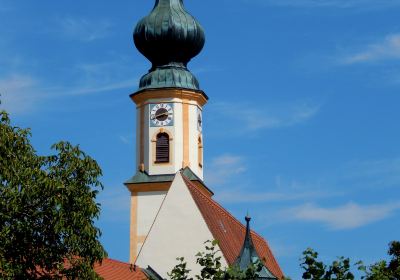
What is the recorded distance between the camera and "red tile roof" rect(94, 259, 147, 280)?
114 ft

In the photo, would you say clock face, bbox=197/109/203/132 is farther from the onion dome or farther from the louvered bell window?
the louvered bell window

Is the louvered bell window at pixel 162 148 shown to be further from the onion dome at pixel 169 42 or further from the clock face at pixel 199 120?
the onion dome at pixel 169 42

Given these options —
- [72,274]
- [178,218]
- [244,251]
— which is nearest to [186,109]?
[178,218]

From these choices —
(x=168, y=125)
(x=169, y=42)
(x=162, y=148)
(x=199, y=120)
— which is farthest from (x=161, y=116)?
(x=169, y=42)

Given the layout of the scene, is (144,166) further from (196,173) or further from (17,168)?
(17,168)

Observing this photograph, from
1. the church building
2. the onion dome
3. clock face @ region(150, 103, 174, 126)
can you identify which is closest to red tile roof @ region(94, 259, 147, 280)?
the church building

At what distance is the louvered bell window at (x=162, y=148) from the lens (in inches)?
1759

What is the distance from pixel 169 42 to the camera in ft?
152

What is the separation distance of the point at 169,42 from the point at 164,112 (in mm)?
3094

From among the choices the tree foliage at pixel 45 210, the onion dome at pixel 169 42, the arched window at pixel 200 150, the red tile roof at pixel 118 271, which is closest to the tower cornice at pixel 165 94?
the onion dome at pixel 169 42

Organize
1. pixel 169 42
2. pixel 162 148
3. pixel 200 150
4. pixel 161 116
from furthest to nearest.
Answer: pixel 169 42, pixel 200 150, pixel 161 116, pixel 162 148

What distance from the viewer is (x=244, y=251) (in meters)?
31.8

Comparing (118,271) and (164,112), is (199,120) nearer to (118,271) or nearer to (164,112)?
(164,112)

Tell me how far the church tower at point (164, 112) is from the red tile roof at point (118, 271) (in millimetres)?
5633
